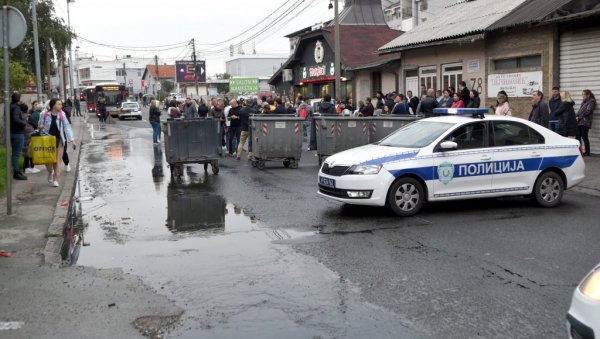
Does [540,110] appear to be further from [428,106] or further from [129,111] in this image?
[129,111]

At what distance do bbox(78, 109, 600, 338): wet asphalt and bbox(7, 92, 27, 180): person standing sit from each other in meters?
1.97

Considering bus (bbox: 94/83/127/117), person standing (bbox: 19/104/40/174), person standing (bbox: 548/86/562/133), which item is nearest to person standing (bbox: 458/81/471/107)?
person standing (bbox: 548/86/562/133)

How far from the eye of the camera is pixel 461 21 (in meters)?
22.4

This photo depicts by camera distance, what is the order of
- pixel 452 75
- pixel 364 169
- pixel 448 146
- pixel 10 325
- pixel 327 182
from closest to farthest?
pixel 10 325 → pixel 364 169 → pixel 448 146 → pixel 327 182 → pixel 452 75

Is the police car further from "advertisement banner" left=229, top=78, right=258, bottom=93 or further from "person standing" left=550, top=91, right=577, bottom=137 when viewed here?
"advertisement banner" left=229, top=78, right=258, bottom=93

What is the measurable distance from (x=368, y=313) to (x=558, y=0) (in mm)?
14584

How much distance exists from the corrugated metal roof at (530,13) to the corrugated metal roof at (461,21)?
49cm

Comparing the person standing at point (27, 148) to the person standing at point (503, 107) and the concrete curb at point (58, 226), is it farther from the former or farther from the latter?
the person standing at point (503, 107)

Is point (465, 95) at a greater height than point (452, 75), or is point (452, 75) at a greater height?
point (452, 75)

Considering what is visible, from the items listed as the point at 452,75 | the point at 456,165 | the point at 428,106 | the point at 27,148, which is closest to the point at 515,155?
the point at 456,165

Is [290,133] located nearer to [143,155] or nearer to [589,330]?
[143,155]

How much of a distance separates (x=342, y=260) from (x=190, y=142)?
8397 millimetres

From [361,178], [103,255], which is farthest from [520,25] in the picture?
[103,255]

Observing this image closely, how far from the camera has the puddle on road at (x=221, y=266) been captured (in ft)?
17.0
